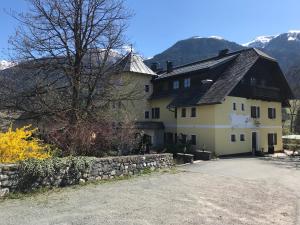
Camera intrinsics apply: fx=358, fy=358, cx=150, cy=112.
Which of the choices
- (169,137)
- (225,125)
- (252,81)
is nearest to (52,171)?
(225,125)

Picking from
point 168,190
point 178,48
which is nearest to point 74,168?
point 168,190

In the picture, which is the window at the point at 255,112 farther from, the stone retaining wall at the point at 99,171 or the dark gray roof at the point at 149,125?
the stone retaining wall at the point at 99,171

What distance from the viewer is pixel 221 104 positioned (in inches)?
1272

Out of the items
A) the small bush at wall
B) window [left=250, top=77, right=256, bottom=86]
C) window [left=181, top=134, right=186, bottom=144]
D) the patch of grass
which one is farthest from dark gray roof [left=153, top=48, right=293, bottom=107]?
the small bush at wall

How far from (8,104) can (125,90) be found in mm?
7125

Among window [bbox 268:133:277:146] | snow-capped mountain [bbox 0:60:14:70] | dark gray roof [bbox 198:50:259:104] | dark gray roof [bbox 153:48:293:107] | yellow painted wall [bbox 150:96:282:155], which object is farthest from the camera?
window [bbox 268:133:277:146]

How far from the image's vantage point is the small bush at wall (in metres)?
11.9

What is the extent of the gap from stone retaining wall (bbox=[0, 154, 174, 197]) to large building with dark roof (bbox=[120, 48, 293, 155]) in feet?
45.7

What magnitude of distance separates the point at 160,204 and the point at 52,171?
4384mm

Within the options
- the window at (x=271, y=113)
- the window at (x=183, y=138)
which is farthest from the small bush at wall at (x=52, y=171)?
the window at (x=271, y=113)

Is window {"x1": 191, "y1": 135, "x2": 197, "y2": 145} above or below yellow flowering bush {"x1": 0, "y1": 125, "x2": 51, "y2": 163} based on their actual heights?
above

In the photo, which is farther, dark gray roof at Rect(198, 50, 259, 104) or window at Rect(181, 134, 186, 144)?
window at Rect(181, 134, 186, 144)

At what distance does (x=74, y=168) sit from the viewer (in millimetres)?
13531

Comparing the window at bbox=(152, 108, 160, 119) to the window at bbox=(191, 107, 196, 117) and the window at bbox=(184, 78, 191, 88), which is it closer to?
the window at bbox=(184, 78, 191, 88)
